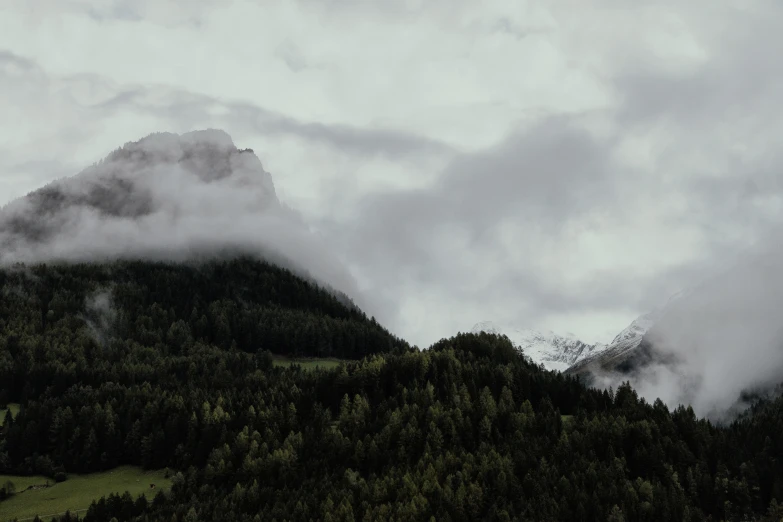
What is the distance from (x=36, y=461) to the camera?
636ft

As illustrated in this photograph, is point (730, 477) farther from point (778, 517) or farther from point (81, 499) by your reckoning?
point (81, 499)

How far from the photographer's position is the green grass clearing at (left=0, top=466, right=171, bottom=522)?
16825 centimetres

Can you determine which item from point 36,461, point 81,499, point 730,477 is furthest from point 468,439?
point 36,461

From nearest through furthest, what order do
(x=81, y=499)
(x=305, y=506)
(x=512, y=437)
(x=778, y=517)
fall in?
(x=778, y=517), (x=305, y=506), (x=81, y=499), (x=512, y=437)

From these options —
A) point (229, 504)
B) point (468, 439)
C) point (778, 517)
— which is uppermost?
point (468, 439)

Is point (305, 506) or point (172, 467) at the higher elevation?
point (172, 467)

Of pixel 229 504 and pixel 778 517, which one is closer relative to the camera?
pixel 778 517

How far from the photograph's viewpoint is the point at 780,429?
17975cm

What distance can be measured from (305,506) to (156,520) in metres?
33.4

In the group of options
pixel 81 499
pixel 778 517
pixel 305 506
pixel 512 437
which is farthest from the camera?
pixel 512 437

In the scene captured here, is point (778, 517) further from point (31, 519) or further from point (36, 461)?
point (36, 461)

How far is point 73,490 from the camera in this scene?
182750mm

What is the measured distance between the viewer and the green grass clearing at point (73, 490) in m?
168

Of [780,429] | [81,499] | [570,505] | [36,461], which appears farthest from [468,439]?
[36,461]
